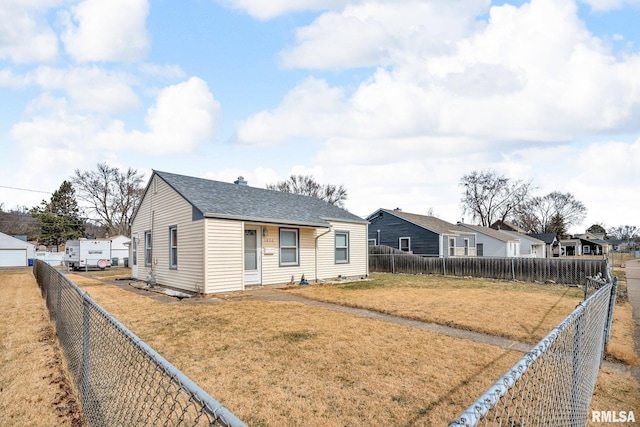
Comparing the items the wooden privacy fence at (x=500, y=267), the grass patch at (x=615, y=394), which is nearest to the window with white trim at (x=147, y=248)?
the wooden privacy fence at (x=500, y=267)

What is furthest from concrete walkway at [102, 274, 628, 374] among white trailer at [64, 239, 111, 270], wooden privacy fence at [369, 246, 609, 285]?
white trailer at [64, 239, 111, 270]

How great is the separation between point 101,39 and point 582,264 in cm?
2169

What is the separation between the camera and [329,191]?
49.7 m

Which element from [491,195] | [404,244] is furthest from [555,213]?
[404,244]

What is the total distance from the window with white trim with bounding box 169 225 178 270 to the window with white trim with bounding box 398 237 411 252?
19.3 m

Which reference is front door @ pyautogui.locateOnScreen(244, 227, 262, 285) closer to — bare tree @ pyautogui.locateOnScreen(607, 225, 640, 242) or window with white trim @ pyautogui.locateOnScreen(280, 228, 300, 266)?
window with white trim @ pyautogui.locateOnScreen(280, 228, 300, 266)

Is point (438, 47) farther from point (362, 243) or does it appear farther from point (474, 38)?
point (362, 243)

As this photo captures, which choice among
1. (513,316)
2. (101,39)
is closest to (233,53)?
(101,39)

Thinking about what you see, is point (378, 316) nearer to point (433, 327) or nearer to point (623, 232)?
point (433, 327)

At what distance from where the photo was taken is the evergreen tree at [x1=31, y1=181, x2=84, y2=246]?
51156 millimetres

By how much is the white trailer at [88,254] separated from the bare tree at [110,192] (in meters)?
14.7

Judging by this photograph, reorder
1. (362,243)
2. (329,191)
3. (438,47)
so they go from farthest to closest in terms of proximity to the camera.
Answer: (329,191), (362,243), (438,47)

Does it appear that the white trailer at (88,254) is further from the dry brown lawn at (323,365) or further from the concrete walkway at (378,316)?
the dry brown lawn at (323,365)

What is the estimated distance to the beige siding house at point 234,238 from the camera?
1200 cm
